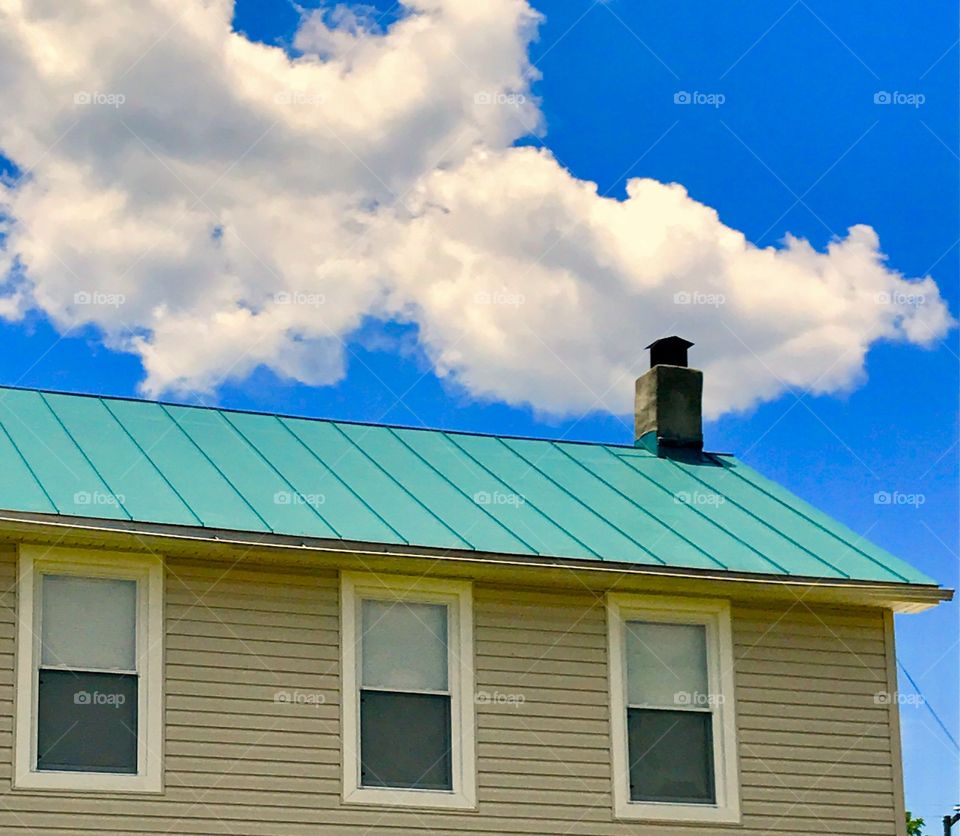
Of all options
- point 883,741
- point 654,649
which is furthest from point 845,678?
point 654,649

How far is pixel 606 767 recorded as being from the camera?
1482 cm

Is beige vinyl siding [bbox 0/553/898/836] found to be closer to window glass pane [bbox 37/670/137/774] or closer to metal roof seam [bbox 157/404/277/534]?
window glass pane [bbox 37/670/137/774]

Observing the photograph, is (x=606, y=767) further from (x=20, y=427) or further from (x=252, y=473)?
(x=20, y=427)

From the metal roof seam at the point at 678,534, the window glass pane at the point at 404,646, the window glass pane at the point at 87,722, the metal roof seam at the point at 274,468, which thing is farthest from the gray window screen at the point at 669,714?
the window glass pane at the point at 87,722

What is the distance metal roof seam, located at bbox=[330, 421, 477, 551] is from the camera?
15.0 meters

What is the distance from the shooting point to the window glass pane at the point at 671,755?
592 inches

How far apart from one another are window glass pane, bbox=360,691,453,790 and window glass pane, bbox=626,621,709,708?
180cm

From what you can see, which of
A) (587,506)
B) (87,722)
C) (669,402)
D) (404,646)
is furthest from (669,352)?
(87,722)

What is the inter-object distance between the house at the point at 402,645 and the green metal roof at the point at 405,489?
0.14ft

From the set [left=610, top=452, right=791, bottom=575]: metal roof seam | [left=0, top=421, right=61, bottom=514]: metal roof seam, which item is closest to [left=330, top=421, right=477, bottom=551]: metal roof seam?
[left=610, top=452, right=791, bottom=575]: metal roof seam

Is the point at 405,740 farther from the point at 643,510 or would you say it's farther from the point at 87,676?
the point at 643,510

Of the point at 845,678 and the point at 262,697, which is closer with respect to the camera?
the point at 262,697

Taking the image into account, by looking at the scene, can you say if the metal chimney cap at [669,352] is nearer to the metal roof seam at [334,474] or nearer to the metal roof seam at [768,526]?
the metal roof seam at [768,526]

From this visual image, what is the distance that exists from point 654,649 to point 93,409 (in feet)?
18.8
